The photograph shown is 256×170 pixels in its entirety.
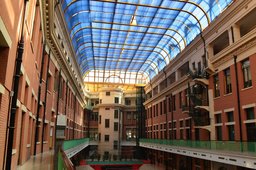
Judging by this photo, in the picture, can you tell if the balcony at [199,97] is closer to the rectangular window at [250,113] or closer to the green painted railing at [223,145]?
the green painted railing at [223,145]

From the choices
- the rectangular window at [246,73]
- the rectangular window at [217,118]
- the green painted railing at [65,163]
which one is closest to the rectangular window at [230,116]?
the rectangular window at [217,118]

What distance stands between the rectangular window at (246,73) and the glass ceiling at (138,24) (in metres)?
6.31

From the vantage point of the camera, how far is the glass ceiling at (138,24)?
92.6 ft

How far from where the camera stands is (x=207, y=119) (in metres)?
24.9

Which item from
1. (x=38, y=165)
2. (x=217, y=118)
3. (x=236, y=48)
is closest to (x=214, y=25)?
(x=236, y=48)

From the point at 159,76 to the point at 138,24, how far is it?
1387 centimetres

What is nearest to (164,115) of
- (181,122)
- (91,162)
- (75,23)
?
(181,122)

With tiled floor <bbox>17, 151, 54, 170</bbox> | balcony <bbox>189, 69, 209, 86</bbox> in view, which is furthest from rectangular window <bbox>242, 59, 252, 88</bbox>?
tiled floor <bbox>17, 151, 54, 170</bbox>

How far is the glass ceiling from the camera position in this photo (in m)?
28.2

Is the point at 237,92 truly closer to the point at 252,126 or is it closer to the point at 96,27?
the point at 252,126

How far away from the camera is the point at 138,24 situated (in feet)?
111

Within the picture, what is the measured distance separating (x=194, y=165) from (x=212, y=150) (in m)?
10.6

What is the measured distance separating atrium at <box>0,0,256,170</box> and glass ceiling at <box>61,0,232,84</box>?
13cm

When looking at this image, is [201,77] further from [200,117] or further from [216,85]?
[200,117]
